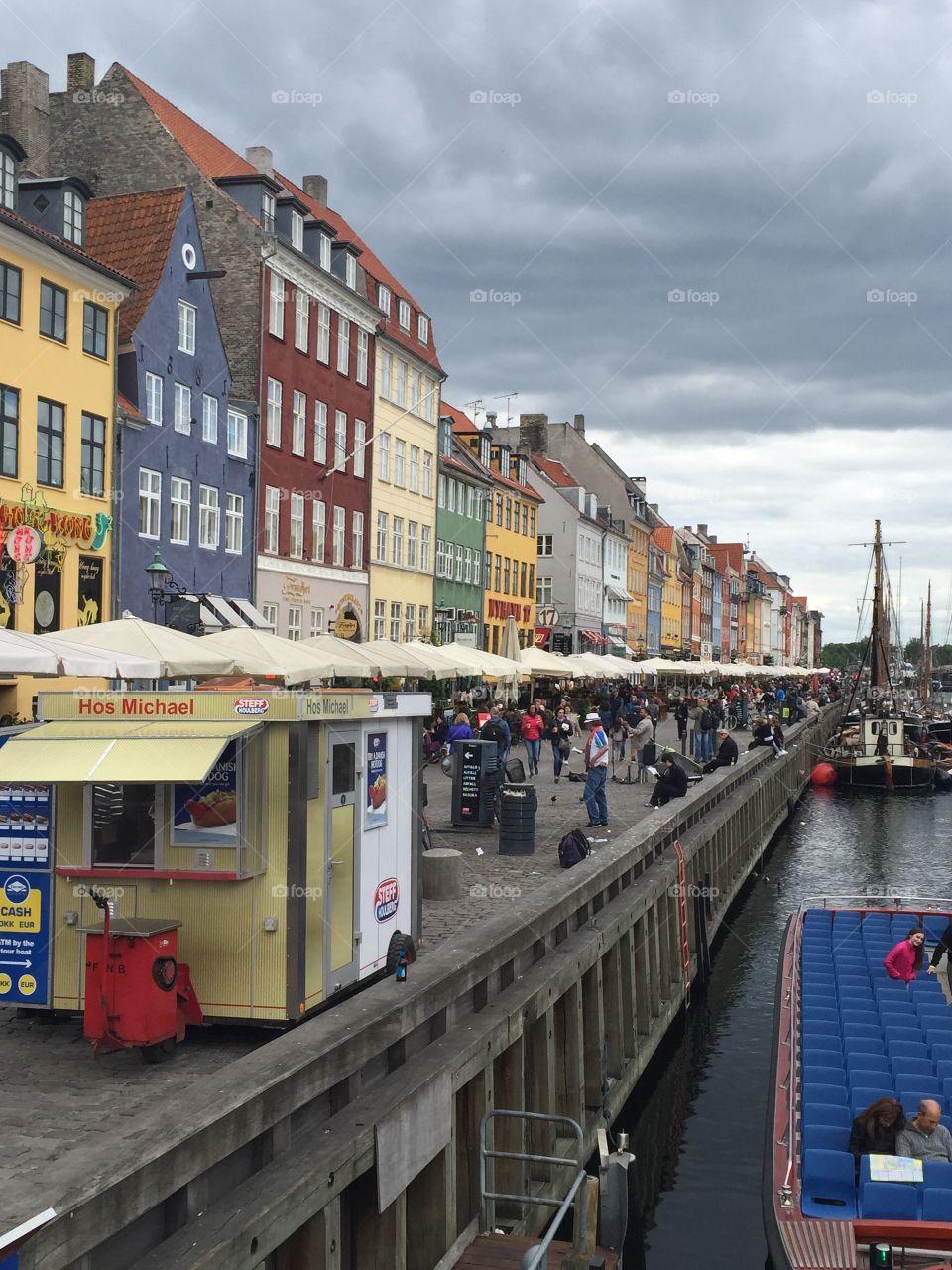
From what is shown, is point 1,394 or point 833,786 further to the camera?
point 833,786

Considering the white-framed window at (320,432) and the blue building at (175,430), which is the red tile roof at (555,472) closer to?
the white-framed window at (320,432)

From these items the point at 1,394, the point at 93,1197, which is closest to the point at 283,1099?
the point at 93,1197

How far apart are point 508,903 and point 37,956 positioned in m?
6.68

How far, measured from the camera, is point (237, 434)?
4144cm

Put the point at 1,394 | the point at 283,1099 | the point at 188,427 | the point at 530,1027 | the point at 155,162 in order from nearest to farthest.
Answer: the point at 283,1099
the point at 530,1027
the point at 1,394
the point at 188,427
the point at 155,162

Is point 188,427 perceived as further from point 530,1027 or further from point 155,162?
point 530,1027

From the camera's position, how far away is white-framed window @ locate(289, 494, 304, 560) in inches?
1783

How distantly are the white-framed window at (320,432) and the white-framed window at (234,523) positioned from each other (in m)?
6.79

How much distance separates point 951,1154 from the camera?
1053 centimetres

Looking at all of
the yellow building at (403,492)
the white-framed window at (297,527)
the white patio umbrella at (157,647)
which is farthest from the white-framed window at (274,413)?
the white patio umbrella at (157,647)

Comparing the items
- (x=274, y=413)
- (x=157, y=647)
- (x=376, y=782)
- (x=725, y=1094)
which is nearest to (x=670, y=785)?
(x=725, y=1094)

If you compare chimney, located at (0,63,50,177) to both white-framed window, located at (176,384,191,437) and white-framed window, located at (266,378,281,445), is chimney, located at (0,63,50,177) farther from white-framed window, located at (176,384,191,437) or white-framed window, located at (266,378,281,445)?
white-framed window, located at (266,378,281,445)

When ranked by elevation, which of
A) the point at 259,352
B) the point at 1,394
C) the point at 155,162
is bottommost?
the point at 1,394

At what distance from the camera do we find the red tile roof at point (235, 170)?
43.4 metres
